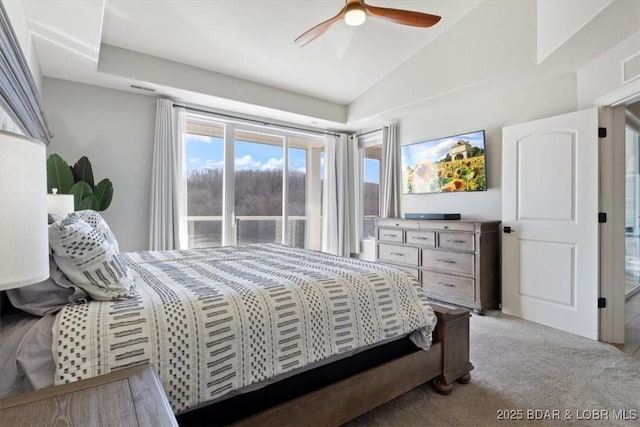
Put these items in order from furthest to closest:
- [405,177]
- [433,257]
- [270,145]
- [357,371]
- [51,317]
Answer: [270,145] < [405,177] < [433,257] < [357,371] < [51,317]

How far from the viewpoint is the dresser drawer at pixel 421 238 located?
148 inches

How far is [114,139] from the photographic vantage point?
3.63 metres

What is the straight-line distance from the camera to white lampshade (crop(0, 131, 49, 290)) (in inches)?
22.4

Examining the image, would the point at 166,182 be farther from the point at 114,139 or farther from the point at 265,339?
the point at 265,339

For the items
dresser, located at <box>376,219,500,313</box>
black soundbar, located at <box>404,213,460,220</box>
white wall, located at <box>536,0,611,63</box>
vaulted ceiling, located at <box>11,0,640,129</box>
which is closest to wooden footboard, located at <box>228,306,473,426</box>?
dresser, located at <box>376,219,500,313</box>

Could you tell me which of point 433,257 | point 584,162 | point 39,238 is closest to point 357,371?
point 39,238

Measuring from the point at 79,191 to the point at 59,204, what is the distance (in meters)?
0.75

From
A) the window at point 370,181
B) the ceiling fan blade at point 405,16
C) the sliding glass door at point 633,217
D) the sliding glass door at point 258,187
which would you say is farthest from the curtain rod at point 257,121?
the sliding glass door at point 633,217

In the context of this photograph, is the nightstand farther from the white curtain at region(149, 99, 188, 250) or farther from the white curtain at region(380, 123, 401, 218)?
the white curtain at region(380, 123, 401, 218)

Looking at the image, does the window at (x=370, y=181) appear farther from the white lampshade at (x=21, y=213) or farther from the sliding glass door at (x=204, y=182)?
the white lampshade at (x=21, y=213)

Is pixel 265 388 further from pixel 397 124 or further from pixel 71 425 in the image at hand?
pixel 397 124

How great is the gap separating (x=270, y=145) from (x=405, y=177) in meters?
2.15

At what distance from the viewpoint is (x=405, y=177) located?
467 cm

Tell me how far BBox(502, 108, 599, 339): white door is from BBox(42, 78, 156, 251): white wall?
163 inches
